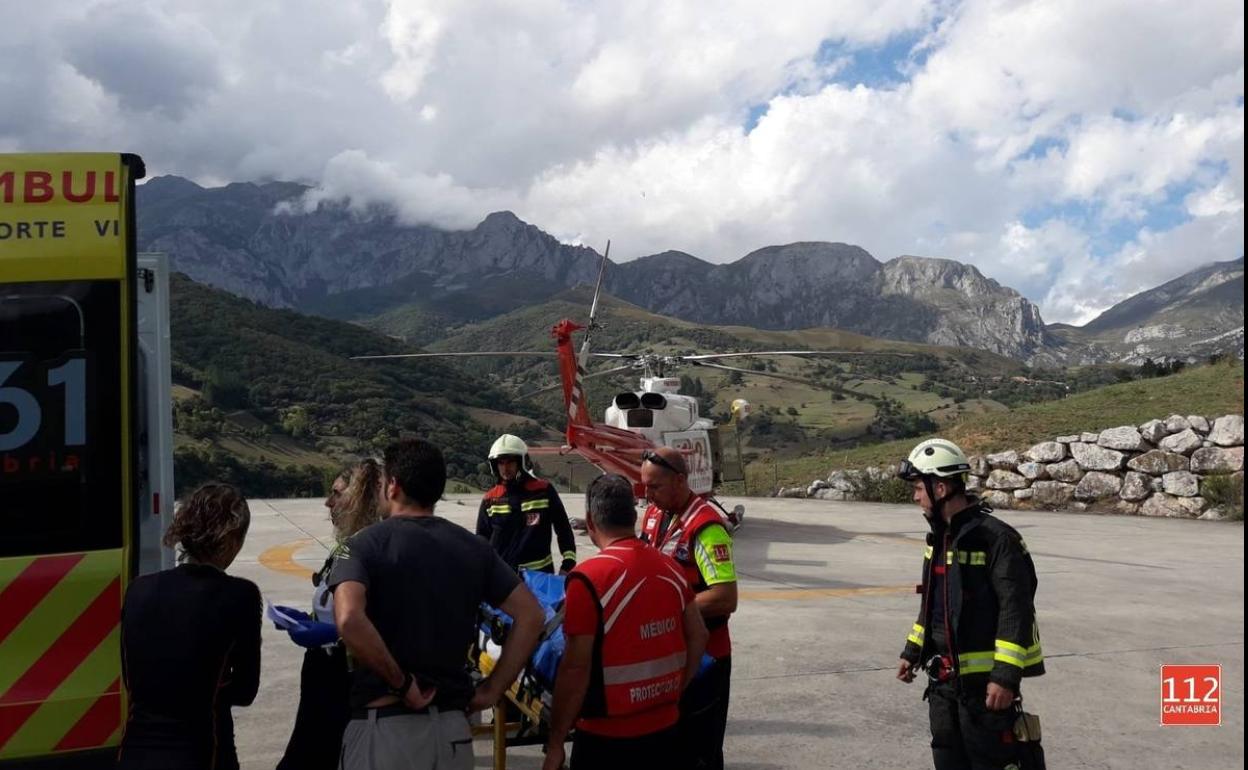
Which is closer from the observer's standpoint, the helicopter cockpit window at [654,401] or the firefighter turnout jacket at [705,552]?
the firefighter turnout jacket at [705,552]

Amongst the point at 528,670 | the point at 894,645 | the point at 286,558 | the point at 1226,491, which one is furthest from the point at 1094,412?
the point at 528,670

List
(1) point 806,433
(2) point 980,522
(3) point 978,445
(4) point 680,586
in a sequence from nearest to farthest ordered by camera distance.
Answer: (4) point 680,586, (2) point 980,522, (3) point 978,445, (1) point 806,433

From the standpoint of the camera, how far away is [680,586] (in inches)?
126

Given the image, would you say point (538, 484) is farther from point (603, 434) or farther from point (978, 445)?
point (978, 445)

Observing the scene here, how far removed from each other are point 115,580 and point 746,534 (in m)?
12.8

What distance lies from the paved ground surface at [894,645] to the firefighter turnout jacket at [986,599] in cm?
167

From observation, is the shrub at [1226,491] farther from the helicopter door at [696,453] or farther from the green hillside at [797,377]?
the green hillside at [797,377]

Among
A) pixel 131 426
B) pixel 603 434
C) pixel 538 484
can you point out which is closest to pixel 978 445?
pixel 603 434

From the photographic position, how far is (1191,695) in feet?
21.0

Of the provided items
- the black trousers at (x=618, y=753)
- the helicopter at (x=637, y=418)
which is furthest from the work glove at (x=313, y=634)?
the helicopter at (x=637, y=418)

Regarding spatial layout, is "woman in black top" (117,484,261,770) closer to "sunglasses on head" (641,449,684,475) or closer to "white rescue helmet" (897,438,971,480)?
"sunglasses on head" (641,449,684,475)

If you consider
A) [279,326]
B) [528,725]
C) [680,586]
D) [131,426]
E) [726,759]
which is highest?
[279,326]

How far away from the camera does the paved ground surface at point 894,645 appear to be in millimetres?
5234

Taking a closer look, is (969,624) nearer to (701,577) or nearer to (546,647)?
(701,577)
